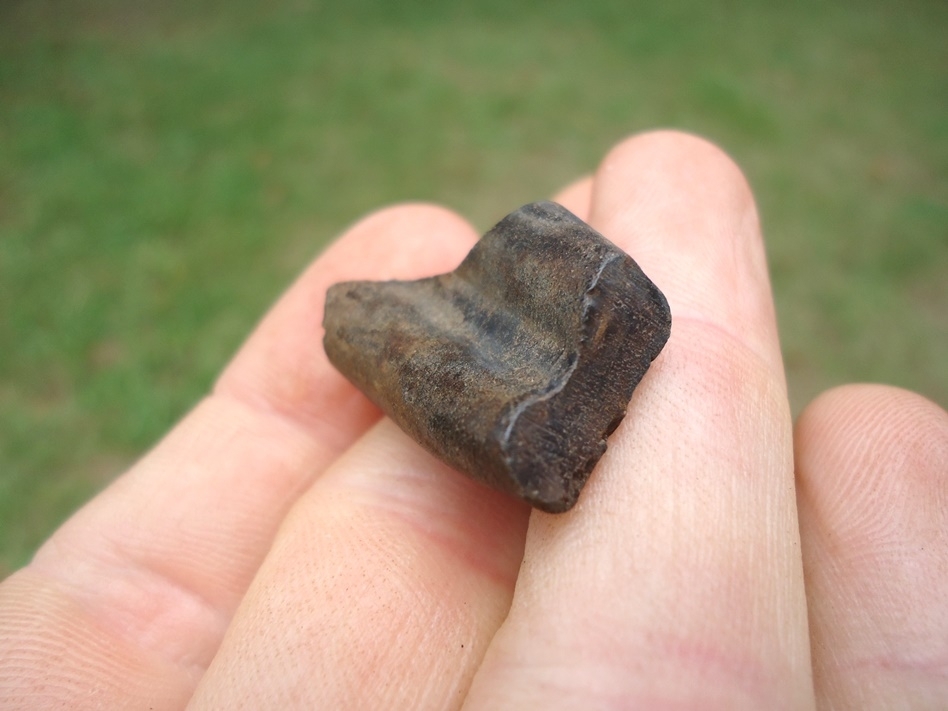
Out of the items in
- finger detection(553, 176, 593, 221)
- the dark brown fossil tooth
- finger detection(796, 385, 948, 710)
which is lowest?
finger detection(796, 385, 948, 710)

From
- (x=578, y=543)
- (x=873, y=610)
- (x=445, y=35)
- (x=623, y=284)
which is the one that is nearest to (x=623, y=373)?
(x=623, y=284)

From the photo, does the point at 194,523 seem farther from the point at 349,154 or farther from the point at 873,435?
the point at 349,154

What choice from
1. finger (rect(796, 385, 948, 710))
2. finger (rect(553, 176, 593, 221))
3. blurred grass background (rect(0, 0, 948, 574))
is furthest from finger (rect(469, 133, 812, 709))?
blurred grass background (rect(0, 0, 948, 574))

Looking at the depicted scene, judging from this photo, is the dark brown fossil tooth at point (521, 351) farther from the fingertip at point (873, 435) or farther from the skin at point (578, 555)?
the fingertip at point (873, 435)

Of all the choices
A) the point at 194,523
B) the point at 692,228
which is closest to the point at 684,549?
the point at 692,228

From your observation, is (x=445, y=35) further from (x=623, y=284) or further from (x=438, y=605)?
(x=438, y=605)

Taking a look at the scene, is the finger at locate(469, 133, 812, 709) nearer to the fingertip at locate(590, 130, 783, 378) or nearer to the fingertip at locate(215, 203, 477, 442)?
the fingertip at locate(590, 130, 783, 378)

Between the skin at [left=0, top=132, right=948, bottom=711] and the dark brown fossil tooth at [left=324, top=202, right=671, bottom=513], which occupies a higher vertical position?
the dark brown fossil tooth at [left=324, top=202, right=671, bottom=513]
